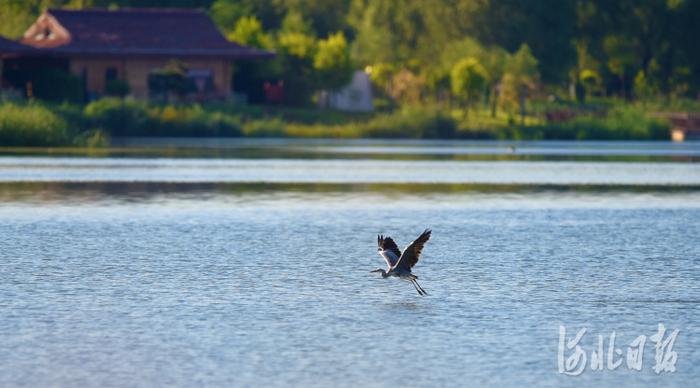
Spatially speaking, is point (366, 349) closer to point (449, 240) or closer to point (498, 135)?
point (449, 240)

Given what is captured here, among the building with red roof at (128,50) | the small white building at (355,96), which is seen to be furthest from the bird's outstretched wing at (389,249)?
the small white building at (355,96)

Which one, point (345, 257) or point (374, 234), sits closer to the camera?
point (345, 257)

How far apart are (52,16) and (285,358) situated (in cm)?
8181

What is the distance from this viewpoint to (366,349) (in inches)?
639

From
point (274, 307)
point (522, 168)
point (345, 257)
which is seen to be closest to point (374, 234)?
point (345, 257)

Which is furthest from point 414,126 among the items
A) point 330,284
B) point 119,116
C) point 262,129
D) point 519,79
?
point 330,284

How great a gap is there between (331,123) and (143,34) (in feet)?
44.5

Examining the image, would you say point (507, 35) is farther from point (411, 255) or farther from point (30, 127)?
point (411, 255)

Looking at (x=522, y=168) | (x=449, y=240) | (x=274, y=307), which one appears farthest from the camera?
(x=522, y=168)

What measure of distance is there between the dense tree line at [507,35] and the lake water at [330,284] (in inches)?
2606

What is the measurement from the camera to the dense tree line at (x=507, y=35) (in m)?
111

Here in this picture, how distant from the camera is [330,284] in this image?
21641 mm

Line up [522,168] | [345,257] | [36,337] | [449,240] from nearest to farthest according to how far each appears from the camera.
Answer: [36,337] → [345,257] → [449,240] → [522,168]

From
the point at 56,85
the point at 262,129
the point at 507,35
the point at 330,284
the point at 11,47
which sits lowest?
the point at 262,129
